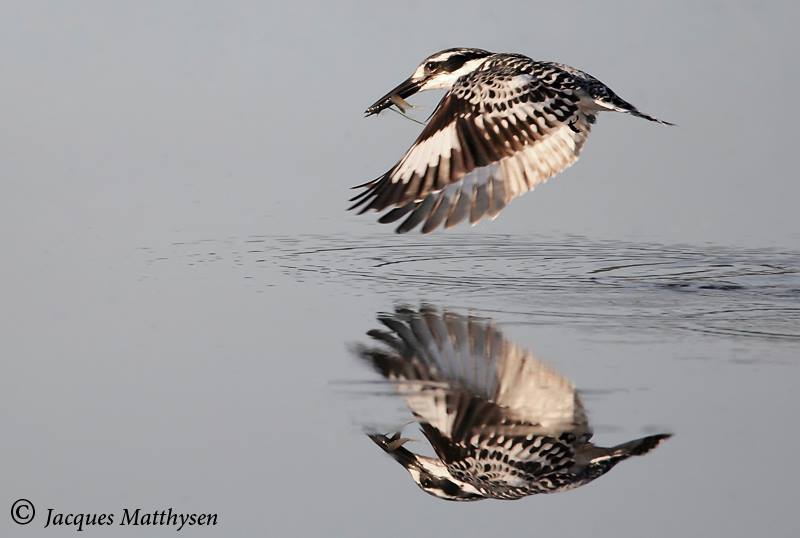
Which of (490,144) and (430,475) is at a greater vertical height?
(490,144)

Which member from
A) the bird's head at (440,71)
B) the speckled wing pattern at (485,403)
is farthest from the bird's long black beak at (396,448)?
the bird's head at (440,71)

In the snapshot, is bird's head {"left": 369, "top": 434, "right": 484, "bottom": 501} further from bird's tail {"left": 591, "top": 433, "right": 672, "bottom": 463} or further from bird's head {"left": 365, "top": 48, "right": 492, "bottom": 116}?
bird's head {"left": 365, "top": 48, "right": 492, "bottom": 116}

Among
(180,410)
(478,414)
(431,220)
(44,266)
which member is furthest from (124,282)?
(478,414)

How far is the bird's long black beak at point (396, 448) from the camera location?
5080mm

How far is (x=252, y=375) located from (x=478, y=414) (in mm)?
1075

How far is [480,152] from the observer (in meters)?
7.55

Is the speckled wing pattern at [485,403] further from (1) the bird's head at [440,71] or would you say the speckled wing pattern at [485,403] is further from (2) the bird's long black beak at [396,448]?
(1) the bird's head at [440,71]

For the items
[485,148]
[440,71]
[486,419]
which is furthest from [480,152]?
[486,419]

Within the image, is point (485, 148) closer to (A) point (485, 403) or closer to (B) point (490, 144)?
(B) point (490, 144)

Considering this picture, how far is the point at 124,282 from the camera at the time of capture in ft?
25.4

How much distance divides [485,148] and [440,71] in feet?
4.96

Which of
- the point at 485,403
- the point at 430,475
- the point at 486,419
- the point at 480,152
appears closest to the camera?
the point at 430,475

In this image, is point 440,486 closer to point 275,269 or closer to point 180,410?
point 180,410

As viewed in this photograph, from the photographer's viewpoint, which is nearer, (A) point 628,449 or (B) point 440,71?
(A) point 628,449
